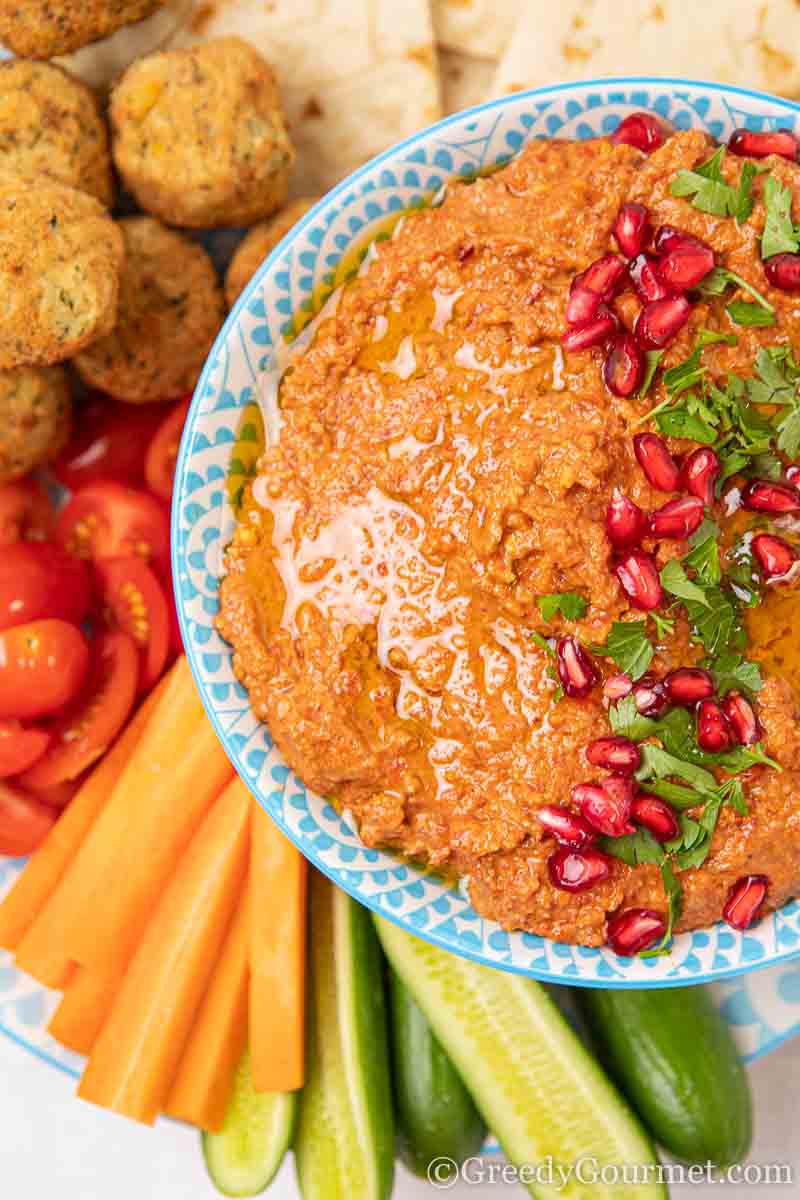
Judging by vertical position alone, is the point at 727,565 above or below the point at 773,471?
below

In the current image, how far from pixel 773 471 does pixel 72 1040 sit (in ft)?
9.25

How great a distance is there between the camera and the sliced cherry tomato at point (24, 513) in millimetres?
3768

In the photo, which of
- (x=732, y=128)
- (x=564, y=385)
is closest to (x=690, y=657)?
(x=564, y=385)

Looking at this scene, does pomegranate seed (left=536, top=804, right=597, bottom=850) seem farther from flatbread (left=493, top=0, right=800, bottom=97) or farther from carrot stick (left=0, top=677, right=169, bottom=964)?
flatbread (left=493, top=0, right=800, bottom=97)

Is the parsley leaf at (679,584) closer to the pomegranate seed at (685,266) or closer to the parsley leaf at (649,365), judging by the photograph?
the parsley leaf at (649,365)

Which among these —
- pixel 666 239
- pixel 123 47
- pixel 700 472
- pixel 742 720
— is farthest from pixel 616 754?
pixel 123 47

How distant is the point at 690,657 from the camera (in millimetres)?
2746

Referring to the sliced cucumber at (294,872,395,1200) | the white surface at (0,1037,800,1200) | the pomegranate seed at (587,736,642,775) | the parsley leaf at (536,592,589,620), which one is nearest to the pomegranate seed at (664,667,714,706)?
the pomegranate seed at (587,736,642,775)

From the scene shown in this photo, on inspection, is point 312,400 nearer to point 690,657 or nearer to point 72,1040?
point 690,657

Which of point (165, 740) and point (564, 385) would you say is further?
point (165, 740)

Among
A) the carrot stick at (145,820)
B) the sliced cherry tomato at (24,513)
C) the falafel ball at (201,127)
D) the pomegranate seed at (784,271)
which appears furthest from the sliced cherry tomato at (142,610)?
the pomegranate seed at (784,271)

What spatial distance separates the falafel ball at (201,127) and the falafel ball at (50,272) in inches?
12.6

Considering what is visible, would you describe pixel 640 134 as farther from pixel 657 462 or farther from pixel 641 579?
pixel 641 579

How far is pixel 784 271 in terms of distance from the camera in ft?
8.58
